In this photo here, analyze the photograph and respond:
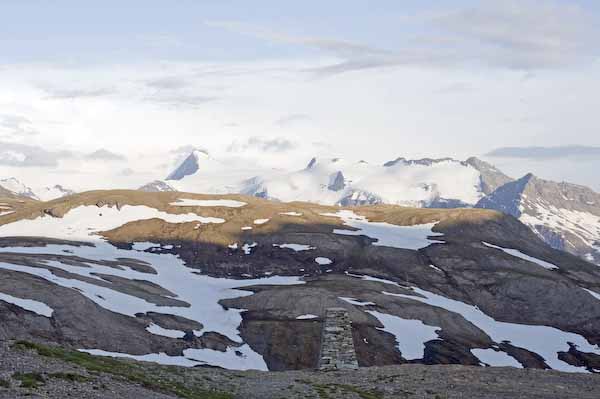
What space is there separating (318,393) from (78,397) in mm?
22142

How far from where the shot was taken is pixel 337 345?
79125 millimetres

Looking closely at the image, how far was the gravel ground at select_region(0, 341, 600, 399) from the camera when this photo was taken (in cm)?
4522

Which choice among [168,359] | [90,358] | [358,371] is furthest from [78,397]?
[168,359]

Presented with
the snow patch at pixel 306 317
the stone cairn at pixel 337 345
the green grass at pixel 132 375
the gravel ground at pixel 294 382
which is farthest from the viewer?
the snow patch at pixel 306 317

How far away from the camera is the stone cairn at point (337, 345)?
77.2 m

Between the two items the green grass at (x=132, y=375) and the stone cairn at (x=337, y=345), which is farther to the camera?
the stone cairn at (x=337, y=345)

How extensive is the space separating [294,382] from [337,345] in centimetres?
1330

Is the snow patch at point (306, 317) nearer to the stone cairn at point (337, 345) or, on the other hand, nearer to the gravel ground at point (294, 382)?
the stone cairn at point (337, 345)

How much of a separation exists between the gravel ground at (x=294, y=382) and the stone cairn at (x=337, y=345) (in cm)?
178

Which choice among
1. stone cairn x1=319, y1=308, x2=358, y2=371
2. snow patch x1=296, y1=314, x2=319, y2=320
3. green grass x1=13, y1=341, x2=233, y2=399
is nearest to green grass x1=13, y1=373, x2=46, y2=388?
green grass x1=13, y1=341, x2=233, y2=399

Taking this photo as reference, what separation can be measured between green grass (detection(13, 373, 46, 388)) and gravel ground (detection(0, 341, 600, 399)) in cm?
5

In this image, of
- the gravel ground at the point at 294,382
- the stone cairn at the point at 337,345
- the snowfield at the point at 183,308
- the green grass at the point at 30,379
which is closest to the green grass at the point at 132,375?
the gravel ground at the point at 294,382

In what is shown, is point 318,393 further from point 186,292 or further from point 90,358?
point 186,292

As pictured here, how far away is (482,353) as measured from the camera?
170250 mm
